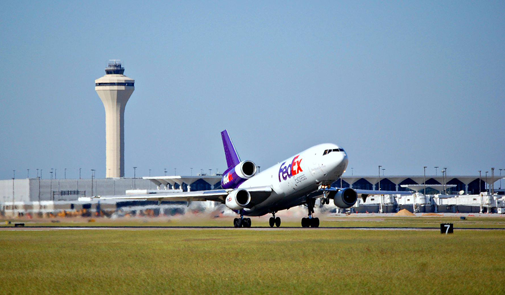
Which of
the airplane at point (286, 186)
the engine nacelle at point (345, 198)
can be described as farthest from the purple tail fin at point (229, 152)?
the engine nacelle at point (345, 198)

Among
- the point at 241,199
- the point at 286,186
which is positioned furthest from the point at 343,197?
the point at 241,199

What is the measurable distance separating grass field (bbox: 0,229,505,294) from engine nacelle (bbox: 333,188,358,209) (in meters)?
16.6

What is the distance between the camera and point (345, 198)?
57281 mm

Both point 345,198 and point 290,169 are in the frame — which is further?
point 345,198

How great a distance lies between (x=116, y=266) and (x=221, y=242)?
12.7 meters

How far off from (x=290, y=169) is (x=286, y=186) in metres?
1.53

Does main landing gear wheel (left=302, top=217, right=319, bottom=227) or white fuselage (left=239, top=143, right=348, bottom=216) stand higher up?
white fuselage (left=239, top=143, right=348, bottom=216)

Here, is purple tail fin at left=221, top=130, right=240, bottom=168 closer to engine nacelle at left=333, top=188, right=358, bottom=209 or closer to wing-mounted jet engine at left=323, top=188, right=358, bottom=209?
wing-mounted jet engine at left=323, top=188, right=358, bottom=209

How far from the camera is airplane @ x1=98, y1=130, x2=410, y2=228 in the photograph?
5250 cm

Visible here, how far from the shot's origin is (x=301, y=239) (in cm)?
4156

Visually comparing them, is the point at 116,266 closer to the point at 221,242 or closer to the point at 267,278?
the point at 267,278

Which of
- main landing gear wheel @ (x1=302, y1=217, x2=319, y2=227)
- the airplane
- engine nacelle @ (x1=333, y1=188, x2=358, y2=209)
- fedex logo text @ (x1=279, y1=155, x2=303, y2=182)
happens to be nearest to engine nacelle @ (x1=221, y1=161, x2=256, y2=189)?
the airplane

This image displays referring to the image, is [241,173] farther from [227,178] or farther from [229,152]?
[229,152]

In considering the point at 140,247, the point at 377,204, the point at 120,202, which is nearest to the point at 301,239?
the point at 140,247
